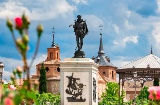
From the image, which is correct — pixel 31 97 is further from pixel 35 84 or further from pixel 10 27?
pixel 10 27

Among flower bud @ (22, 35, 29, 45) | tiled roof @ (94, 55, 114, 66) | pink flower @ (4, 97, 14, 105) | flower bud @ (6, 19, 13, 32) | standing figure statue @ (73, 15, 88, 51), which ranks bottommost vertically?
pink flower @ (4, 97, 14, 105)

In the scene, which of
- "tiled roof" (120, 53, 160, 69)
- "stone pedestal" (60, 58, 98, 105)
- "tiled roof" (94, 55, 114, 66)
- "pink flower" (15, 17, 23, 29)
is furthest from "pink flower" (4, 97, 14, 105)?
"tiled roof" (94, 55, 114, 66)

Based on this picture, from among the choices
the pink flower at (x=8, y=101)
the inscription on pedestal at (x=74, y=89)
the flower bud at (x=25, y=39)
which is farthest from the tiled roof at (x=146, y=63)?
the pink flower at (x=8, y=101)

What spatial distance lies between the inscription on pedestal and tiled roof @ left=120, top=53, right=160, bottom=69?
480 cm

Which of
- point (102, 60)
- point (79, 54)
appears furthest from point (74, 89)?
point (102, 60)

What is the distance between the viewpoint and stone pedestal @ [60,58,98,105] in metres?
23.0

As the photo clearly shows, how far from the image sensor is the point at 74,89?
904 inches

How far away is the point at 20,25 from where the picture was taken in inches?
139

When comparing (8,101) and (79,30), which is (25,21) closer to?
(8,101)

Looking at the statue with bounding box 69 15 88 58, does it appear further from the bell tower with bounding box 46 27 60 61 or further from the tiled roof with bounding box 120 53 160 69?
the bell tower with bounding box 46 27 60 61

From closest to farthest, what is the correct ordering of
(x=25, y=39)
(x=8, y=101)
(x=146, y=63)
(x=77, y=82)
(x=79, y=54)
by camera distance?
(x=8, y=101) → (x=25, y=39) → (x=77, y=82) → (x=79, y=54) → (x=146, y=63)

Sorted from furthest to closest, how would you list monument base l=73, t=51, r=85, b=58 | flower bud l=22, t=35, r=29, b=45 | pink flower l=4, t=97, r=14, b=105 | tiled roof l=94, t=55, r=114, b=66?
1. tiled roof l=94, t=55, r=114, b=66
2. monument base l=73, t=51, r=85, b=58
3. flower bud l=22, t=35, r=29, b=45
4. pink flower l=4, t=97, r=14, b=105

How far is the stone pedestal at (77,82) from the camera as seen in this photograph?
2296cm

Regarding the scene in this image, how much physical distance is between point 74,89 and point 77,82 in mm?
323
